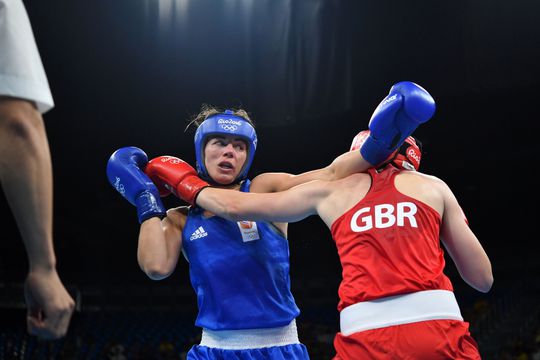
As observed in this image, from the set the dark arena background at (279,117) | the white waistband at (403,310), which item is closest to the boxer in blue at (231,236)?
the white waistband at (403,310)

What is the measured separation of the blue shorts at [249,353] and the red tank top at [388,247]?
52 cm

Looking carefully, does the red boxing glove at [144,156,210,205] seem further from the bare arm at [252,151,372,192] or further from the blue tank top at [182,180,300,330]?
the bare arm at [252,151,372,192]

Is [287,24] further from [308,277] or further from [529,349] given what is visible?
[308,277]

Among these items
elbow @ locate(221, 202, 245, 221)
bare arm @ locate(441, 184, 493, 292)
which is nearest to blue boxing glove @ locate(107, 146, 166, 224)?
elbow @ locate(221, 202, 245, 221)

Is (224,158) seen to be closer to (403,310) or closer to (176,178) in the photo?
(176,178)

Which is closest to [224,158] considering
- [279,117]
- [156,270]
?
[156,270]

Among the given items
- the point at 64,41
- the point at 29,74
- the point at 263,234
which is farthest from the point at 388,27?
the point at 29,74

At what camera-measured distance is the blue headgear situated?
3.10 metres

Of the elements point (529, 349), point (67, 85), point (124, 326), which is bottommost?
point (124, 326)

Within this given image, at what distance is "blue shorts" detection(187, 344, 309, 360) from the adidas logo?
482 mm

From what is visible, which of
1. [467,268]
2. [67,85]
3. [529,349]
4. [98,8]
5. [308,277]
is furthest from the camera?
[308,277]

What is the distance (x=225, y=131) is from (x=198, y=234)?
510 mm

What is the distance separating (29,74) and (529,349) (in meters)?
9.40

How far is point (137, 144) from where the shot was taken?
9406 millimetres
